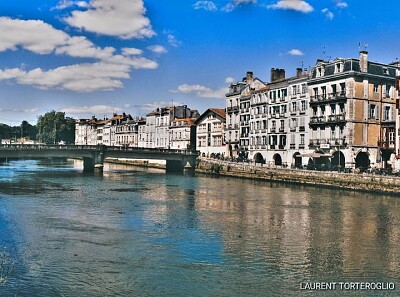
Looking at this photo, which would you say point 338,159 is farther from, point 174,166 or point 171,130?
point 171,130

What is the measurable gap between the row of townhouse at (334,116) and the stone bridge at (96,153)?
17.3 m

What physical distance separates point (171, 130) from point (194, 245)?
98290mm

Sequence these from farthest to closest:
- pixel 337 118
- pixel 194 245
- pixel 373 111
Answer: pixel 373 111 → pixel 337 118 → pixel 194 245

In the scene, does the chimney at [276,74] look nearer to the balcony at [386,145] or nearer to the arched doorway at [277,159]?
the arched doorway at [277,159]

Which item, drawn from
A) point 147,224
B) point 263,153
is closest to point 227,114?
point 263,153

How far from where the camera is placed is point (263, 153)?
84.6 metres

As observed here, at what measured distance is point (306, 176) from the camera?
65125 millimetres

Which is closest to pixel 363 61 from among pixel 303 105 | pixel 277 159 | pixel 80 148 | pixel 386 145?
pixel 303 105

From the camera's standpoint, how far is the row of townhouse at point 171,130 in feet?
340

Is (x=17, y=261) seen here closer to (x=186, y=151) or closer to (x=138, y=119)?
(x=186, y=151)

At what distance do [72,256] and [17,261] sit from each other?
2.39 m

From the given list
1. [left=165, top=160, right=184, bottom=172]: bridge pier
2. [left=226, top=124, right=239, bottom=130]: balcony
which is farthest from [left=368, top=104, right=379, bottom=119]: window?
[left=165, top=160, right=184, bottom=172]: bridge pier

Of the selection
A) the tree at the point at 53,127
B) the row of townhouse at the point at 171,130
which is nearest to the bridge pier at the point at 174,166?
the row of townhouse at the point at 171,130

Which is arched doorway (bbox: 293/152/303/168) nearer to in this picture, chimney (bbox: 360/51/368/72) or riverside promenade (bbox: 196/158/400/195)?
riverside promenade (bbox: 196/158/400/195)
